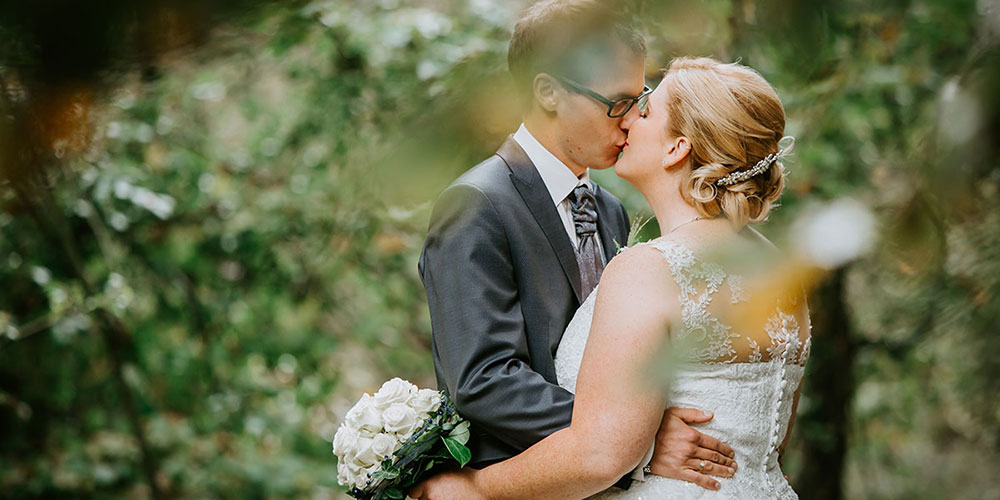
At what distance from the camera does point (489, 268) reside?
2.11 m

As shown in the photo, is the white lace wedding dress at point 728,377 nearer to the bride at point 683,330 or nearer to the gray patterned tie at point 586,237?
the bride at point 683,330

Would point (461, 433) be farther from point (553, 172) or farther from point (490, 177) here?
point (553, 172)

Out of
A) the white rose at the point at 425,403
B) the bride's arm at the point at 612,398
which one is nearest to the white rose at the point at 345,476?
the white rose at the point at 425,403

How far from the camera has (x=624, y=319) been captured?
5.98ft

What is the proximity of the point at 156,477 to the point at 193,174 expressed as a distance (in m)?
1.88

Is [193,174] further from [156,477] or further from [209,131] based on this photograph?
[156,477]

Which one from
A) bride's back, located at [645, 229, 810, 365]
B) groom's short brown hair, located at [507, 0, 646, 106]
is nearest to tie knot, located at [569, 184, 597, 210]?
bride's back, located at [645, 229, 810, 365]

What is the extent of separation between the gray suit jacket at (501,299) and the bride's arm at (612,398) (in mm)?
102

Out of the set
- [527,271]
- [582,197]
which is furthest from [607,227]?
[527,271]

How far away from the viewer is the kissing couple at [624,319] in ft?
6.14

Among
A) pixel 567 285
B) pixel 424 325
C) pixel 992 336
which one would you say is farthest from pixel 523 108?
pixel 424 325

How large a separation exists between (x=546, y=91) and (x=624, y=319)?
1.80 ft

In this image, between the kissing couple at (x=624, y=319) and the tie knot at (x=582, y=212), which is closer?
the kissing couple at (x=624, y=319)

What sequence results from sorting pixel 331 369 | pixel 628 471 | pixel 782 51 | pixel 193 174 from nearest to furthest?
pixel 782 51, pixel 628 471, pixel 193 174, pixel 331 369
